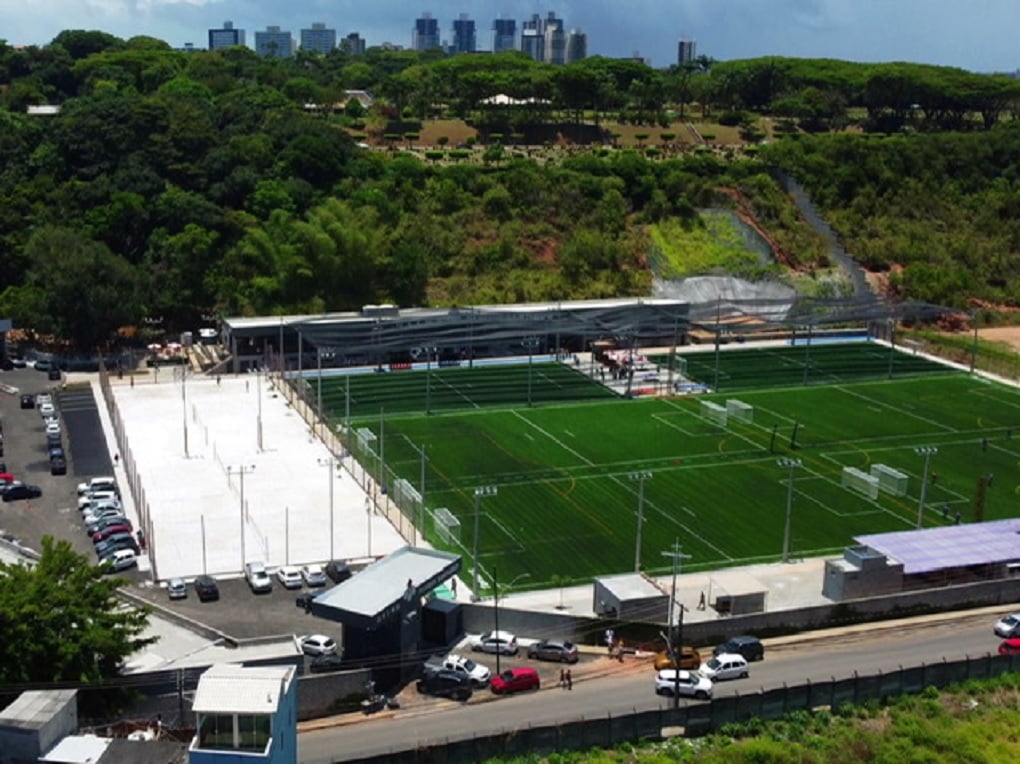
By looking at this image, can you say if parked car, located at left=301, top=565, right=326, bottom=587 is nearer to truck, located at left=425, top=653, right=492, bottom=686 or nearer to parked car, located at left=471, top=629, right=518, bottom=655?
parked car, located at left=471, top=629, right=518, bottom=655

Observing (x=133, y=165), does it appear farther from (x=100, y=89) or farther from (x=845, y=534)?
(x=845, y=534)

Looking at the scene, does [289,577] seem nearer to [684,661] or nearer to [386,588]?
[386,588]

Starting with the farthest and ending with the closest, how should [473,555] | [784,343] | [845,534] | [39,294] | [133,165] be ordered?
[133,165], [784,343], [39,294], [845,534], [473,555]

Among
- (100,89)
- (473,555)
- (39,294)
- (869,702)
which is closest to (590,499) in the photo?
(473,555)

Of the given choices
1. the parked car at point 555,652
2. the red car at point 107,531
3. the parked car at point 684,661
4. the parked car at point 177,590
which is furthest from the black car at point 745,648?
the red car at point 107,531

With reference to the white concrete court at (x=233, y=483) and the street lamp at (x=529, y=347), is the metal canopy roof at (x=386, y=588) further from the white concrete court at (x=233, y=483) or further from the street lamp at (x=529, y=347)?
the street lamp at (x=529, y=347)

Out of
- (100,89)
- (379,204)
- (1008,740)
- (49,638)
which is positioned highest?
(100,89)

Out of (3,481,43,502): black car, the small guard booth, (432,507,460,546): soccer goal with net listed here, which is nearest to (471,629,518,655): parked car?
the small guard booth
